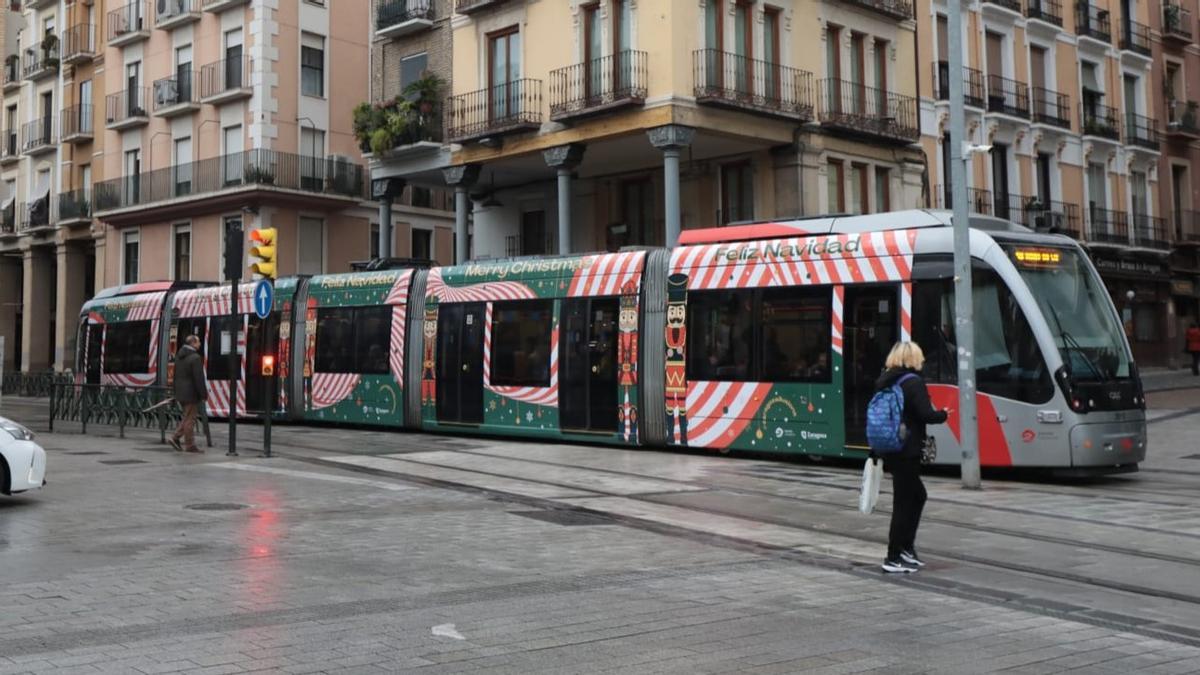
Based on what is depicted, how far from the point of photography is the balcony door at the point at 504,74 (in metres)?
28.5

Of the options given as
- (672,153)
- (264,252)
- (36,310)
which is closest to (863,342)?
(264,252)

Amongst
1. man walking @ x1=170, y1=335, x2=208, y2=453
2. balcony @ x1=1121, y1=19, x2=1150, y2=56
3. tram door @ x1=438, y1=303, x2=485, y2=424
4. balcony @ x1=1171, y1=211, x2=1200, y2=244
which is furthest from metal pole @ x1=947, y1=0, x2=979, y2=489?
balcony @ x1=1171, y1=211, x2=1200, y2=244

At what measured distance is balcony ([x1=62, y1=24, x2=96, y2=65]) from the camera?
45250mm

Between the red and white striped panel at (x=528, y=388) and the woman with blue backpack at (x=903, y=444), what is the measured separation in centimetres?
1094

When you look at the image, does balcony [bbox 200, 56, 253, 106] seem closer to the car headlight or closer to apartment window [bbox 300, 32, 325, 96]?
apartment window [bbox 300, 32, 325, 96]

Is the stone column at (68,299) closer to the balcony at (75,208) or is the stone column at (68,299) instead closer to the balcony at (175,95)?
the balcony at (75,208)

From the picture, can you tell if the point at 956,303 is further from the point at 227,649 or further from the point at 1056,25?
the point at 1056,25

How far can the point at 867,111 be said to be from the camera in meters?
29.3

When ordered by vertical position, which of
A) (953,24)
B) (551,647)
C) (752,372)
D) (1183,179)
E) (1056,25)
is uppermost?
(1056,25)

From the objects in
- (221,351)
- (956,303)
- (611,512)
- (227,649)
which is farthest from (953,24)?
(221,351)

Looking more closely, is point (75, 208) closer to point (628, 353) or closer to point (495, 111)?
point (495, 111)

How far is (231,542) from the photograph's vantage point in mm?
9344

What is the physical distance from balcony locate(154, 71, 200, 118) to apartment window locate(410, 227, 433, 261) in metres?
8.81

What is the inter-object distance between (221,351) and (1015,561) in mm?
20613
